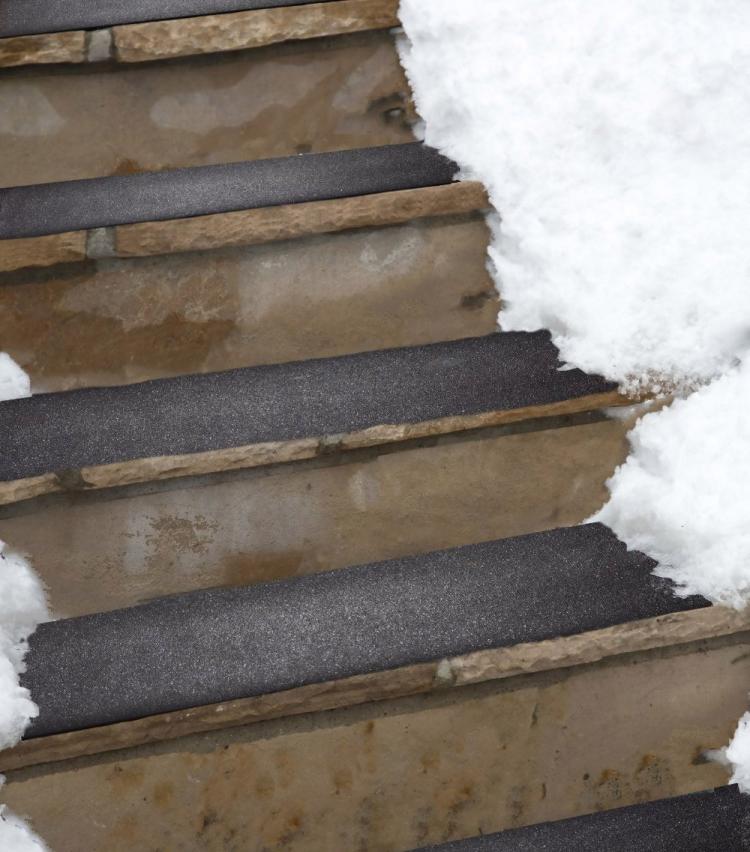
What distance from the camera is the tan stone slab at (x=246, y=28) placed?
2943 millimetres

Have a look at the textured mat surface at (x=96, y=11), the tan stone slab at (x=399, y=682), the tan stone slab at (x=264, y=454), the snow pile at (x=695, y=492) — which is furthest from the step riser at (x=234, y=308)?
the tan stone slab at (x=399, y=682)

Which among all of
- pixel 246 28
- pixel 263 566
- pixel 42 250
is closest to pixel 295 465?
pixel 263 566

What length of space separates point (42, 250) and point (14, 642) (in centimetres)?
112

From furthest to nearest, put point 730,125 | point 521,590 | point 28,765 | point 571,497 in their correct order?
point 730,125 < point 571,497 < point 521,590 < point 28,765

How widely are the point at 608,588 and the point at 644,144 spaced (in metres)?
1.38

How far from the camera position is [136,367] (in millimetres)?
2693

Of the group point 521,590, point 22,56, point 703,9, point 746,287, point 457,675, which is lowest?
point 457,675

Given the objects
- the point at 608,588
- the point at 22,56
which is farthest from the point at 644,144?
the point at 22,56

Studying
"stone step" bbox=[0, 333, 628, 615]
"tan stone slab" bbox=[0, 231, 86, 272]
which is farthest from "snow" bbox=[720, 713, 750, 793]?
"tan stone slab" bbox=[0, 231, 86, 272]

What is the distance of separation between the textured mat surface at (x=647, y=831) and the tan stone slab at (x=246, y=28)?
8.22ft

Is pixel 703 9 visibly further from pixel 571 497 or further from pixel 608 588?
pixel 608 588

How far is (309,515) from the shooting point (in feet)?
8.22

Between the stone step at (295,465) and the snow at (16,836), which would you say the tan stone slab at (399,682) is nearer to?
the snow at (16,836)

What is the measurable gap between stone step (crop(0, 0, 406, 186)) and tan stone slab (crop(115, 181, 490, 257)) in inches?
17.5
